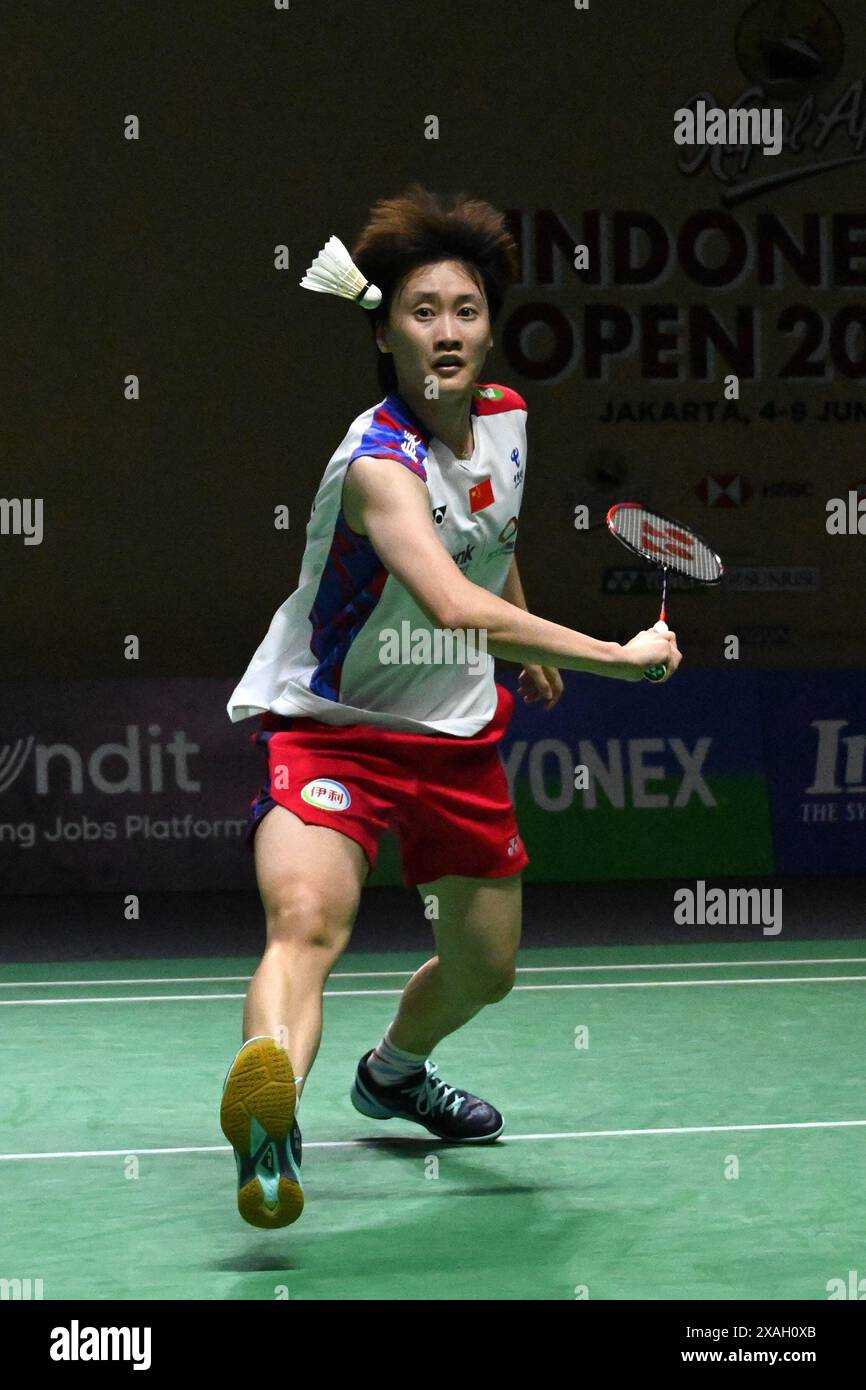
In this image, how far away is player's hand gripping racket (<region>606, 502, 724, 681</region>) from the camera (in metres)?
4.01

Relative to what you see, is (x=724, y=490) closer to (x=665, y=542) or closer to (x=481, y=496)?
(x=665, y=542)

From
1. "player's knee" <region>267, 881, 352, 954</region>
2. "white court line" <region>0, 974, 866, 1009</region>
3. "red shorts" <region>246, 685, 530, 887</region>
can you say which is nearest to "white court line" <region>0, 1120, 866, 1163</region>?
"red shorts" <region>246, 685, 530, 887</region>

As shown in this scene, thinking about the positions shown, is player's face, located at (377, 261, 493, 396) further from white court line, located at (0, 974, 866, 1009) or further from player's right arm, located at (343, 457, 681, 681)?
white court line, located at (0, 974, 866, 1009)

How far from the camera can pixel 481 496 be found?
3846 mm

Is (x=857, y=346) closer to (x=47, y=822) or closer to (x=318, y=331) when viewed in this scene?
(x=318, y=331)

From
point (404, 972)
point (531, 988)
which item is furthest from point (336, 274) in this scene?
point (404, 972)

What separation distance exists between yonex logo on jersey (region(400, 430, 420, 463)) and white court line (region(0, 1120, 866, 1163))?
1.58m

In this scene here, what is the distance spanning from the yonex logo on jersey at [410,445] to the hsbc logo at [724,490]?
6755 mm

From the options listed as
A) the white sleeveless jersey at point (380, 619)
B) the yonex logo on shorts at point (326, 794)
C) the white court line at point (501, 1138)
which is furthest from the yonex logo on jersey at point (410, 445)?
the white court line at point (501, 1138)

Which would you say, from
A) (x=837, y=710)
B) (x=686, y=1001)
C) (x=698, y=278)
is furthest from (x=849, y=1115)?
(x=698, y=278)

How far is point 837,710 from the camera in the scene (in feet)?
29.2

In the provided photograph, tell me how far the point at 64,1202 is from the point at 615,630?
6.66 m

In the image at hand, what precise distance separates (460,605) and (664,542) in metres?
0.86

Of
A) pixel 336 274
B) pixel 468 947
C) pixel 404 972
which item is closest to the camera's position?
pixel 336 274
